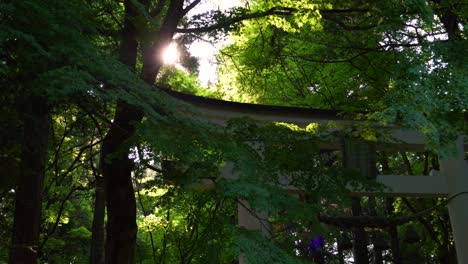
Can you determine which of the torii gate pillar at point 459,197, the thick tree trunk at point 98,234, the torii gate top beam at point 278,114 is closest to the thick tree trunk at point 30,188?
the torii gate top beam at point 278,114

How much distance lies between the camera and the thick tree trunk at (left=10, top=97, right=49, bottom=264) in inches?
197

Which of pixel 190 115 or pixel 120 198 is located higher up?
pixel 190 115

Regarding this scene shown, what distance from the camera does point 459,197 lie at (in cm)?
838

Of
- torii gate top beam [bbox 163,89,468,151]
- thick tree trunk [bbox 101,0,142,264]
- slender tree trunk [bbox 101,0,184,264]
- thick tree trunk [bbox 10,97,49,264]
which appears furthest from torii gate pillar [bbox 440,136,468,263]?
thick tree trunk [bbox 10,97,49,264]

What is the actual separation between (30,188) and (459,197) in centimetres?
748

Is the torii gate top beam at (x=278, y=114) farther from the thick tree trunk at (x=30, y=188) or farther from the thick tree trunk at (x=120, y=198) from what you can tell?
the thick tree trunk at (x=30, y=188)

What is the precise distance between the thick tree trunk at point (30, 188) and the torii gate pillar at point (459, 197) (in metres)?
7.12

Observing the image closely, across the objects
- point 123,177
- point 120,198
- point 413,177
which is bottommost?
point 120,198

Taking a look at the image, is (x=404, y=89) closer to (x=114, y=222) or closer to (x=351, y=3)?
(x=351, y=3)

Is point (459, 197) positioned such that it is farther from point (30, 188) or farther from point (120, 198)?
point (30, 188)

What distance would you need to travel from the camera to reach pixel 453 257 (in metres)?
13.4

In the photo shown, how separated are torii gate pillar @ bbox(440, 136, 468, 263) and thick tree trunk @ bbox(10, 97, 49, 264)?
280 inches

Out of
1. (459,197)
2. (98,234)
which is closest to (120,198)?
(98,234)

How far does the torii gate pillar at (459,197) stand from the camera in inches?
328
